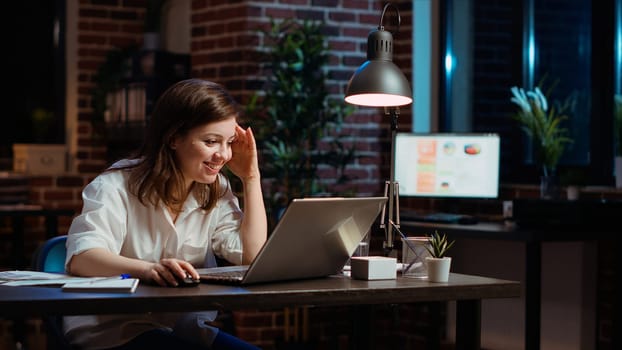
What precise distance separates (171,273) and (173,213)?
493 millimetres

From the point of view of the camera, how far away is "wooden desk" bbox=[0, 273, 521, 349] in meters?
1.92

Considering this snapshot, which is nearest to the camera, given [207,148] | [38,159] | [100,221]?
[100,221]

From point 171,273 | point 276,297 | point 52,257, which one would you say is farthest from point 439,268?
point 52,257

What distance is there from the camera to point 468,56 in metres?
5.36

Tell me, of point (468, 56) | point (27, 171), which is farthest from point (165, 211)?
point (27, 171)

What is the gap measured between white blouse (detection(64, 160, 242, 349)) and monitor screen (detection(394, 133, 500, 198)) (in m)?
2.19

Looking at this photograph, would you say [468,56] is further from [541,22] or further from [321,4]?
[321,4]

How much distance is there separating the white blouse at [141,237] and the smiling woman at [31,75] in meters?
3.81

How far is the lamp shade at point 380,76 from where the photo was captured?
246 cm

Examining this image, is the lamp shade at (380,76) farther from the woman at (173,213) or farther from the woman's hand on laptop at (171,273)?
the woman's hand on laptop at (171,273)

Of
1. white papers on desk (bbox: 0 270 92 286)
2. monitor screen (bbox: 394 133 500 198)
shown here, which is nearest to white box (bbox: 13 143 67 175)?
monitor screen (bbox: 394 133 500 198)

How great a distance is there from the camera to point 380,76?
2.47 metres

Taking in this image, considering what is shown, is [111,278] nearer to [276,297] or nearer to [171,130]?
[276,297]

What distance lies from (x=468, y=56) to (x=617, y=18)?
0.96 m
